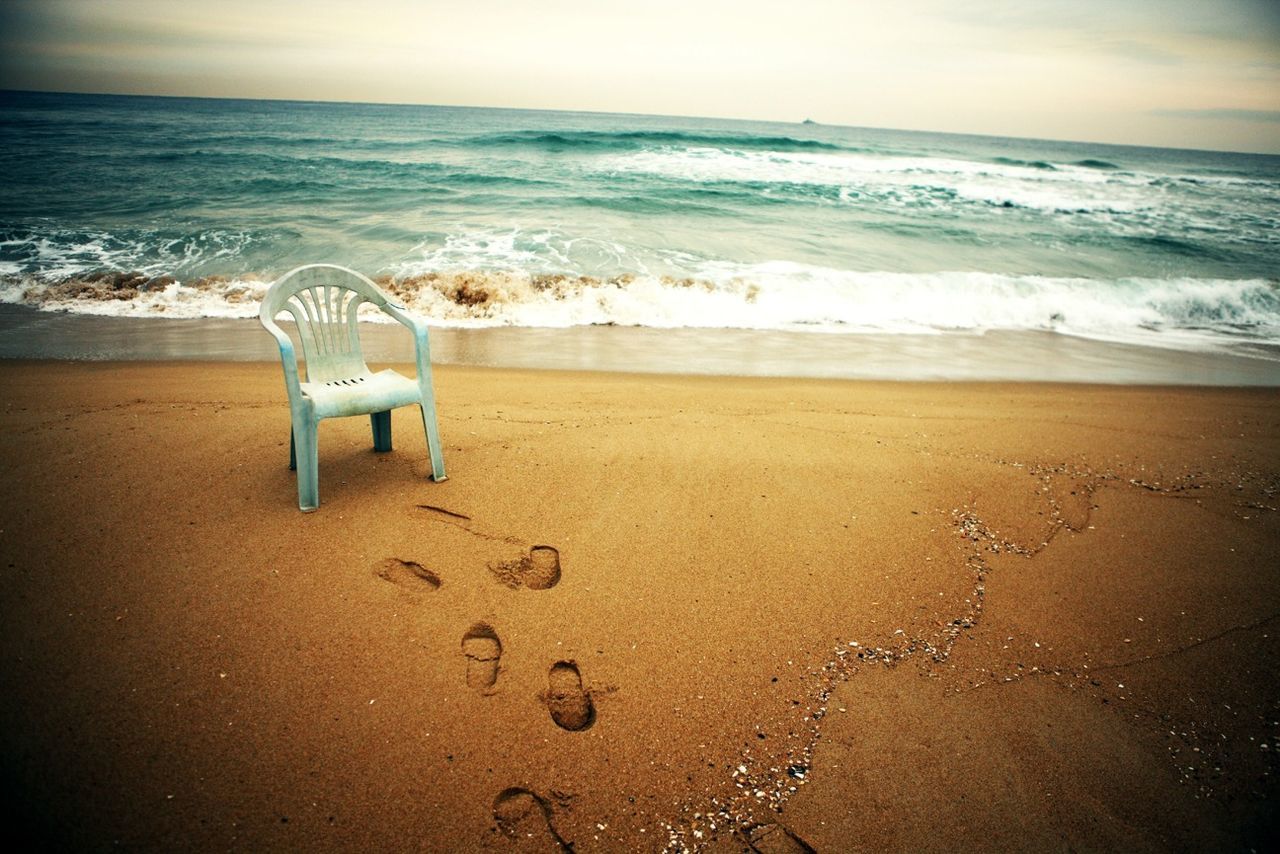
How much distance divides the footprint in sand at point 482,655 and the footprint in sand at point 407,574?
1.18 feet

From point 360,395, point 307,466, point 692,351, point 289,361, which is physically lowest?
point 307,466

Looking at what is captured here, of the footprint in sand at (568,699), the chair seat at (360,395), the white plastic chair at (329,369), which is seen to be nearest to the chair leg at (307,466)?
the white plastic chair at (329,369)

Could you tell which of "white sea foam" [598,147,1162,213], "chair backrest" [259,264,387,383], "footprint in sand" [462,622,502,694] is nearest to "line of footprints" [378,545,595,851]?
"footprint in sand" [462,622,502,694]

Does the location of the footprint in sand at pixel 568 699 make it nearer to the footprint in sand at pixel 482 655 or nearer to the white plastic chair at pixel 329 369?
the footprint in sand at pixel 482 655

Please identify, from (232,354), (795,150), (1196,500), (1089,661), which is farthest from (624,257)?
(795,150)

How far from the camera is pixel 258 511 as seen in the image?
9.83 feet

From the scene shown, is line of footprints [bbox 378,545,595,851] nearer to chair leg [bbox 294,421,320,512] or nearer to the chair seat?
chair leg [bbox 294,421,320,512]

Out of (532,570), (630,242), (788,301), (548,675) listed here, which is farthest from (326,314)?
(630,242)

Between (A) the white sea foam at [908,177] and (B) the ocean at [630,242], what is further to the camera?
(A) the white sea foam at [908,177]

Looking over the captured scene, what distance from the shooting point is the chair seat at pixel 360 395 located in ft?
9.23

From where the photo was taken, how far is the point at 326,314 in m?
3.24

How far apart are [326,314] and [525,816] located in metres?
2.87

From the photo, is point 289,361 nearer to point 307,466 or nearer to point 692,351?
point 307,466

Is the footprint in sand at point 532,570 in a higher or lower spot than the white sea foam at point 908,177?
lower
